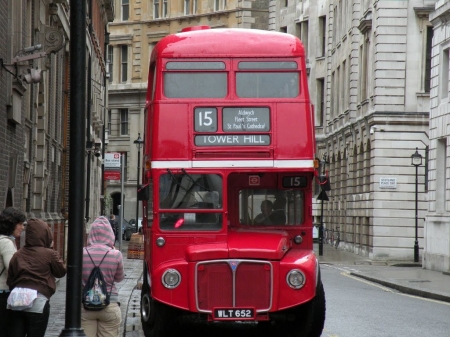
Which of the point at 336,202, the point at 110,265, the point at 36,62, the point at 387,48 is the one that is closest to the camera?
the point at 110,265

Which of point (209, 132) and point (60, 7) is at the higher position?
point (60, 7)

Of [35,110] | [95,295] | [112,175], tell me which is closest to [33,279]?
[95,295]

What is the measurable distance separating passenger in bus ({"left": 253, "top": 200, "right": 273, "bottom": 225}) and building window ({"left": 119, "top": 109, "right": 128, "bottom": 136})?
241 feet

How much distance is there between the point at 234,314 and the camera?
14.9m

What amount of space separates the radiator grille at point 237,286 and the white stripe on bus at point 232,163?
1531mm

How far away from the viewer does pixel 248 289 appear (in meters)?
15.0

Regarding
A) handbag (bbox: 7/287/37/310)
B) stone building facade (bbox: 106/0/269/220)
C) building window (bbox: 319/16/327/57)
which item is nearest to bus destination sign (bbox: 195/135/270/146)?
handbag (bbox: 7/287/37/310)

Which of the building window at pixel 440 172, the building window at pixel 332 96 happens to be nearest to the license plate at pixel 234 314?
the building window at pixel 440 172

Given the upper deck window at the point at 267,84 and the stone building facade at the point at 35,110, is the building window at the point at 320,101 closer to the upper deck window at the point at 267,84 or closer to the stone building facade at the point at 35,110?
the stone building facade at the point at 35,110

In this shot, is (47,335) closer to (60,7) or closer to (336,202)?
(60,7)

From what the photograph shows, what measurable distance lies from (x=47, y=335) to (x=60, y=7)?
50.6 feet

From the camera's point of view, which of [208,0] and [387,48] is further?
[208,0]

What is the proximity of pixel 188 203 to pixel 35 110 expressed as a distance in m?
9.24

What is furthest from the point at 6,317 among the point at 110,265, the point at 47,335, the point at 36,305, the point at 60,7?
the point at 60,7
